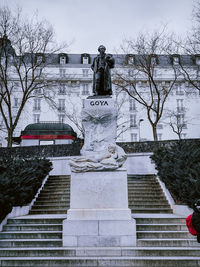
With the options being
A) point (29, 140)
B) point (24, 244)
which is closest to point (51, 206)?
point (24, 244)

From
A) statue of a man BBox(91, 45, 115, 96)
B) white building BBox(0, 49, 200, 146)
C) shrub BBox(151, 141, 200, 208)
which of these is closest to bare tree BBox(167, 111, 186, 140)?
white building BBox(0, 49, 200, 146)

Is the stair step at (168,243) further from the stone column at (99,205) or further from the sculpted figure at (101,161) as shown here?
the sculpted figure at (101,161)

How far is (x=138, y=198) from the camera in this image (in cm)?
1023

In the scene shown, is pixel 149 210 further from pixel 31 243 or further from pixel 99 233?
pixel 31 243

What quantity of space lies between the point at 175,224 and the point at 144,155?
10377mm

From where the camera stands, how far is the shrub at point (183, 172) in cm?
752

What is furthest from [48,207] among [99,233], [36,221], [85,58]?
[85,58]

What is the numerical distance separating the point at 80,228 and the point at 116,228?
886 mm

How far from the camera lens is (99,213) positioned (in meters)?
6.04

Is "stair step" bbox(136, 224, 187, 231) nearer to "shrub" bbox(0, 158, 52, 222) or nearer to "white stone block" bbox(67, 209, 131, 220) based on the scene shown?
"white stone block" bbox(67, 209, 131, 220)

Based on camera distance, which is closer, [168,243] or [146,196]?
[168,243]

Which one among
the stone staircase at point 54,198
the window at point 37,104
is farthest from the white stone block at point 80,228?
the window at point 37,104

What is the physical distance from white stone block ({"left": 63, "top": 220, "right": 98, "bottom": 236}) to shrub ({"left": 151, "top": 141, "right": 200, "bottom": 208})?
332 centimetres

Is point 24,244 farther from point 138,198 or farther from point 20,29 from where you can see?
point 20,29
